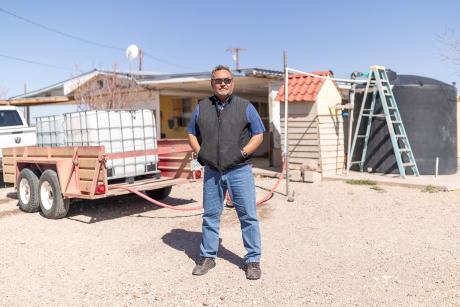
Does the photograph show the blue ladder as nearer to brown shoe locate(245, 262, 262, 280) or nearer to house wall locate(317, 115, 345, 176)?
house wall locate(317, 115, 345, 176)

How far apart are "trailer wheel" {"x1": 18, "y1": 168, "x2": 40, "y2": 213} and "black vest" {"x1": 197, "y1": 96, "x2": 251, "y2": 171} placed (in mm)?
4530

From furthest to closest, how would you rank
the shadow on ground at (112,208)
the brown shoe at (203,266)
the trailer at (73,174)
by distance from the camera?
the shadow on ground at (112,208)
the trailer at (73,174)
the brown shoe at (203,266)

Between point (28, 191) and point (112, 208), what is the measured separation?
1.51m

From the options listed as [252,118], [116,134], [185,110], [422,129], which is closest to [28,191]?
[116,134]

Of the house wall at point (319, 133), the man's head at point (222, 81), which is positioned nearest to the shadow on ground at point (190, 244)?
the man's head at point (222, 81)

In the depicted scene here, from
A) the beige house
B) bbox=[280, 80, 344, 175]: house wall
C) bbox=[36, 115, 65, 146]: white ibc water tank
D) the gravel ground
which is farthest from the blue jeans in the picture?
bbox=[280, 80, 344, 175]: house wall

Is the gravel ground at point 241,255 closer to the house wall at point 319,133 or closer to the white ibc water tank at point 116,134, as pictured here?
the white ibc water tank at point 116,134

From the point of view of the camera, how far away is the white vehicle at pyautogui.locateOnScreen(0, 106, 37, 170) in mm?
11094

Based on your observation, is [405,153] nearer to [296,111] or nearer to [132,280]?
[296,111]

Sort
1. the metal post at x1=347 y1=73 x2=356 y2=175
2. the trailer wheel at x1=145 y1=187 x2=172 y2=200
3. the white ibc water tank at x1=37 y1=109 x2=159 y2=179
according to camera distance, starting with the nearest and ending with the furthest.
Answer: the white ibc water tank at x1=37 y1=109 x2=159 y2=179, the trailer wheel at x1=145 y1=187 x2=172 y2=200, the metal post at x1=347 y1=73 x2=356 y2=175

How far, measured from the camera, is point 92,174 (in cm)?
697

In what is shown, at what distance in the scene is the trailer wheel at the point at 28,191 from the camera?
26.6 ft

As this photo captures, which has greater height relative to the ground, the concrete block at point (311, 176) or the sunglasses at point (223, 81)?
the sunglasses at point (223, 81)

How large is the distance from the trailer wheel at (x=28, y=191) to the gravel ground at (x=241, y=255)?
184 millimetres
